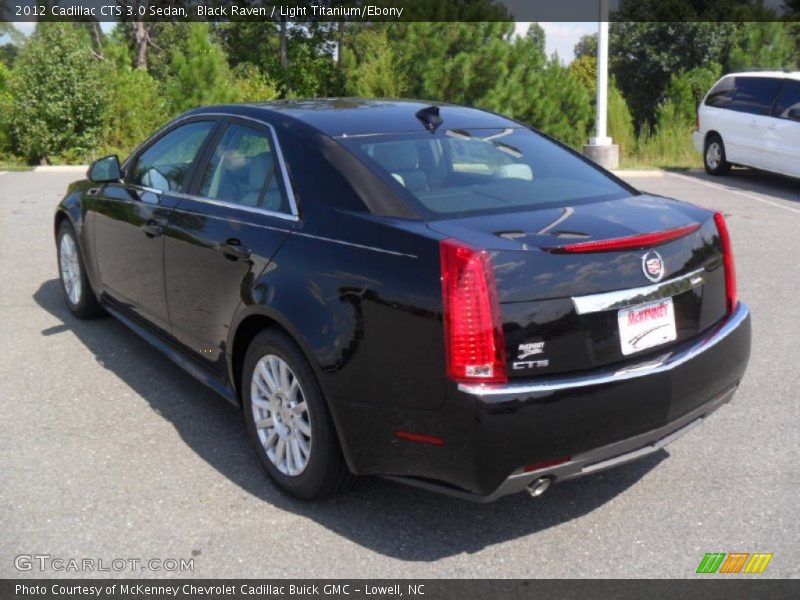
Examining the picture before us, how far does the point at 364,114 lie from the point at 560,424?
202cm

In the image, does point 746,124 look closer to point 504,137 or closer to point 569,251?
point 504,137

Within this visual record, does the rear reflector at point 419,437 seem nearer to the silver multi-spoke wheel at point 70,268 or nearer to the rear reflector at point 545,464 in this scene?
the rear reflector at point 545,464

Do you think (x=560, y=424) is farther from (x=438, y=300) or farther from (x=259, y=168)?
(x=259, y=168)

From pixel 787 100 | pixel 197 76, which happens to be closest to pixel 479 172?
pixel 787 100

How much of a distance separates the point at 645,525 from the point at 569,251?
4.00 ft

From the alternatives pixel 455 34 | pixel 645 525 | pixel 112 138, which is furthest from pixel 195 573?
pixel 455 34

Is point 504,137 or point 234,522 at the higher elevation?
point 504,137

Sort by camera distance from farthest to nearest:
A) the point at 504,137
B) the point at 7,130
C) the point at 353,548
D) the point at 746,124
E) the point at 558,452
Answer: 1. the point at 7,130
2. the point at 746,124
3. the point at 504,137
4. the point at 353,548
5. the point at 558,452

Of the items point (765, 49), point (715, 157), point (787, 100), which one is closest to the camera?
point (787, 100)

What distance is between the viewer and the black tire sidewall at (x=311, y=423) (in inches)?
143

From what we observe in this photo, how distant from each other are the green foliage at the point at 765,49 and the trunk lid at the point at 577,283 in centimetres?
2955

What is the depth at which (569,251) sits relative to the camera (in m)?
3.29

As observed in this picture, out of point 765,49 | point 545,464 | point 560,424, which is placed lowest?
point 545,464

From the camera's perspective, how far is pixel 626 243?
3.40 m
